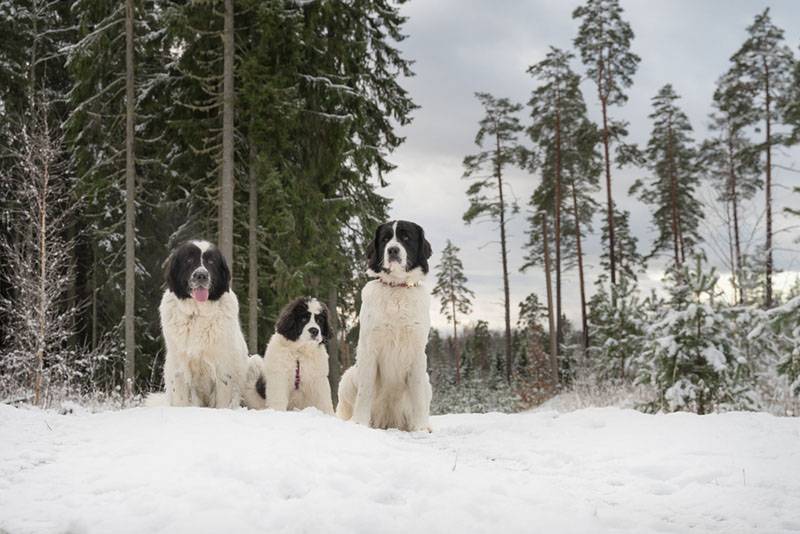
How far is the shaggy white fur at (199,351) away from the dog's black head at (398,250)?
62.9 inches

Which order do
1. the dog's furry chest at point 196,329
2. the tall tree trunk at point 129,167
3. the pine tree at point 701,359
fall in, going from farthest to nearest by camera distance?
the tall tree trunk at point 129,167
the pine tree at point 701,359
the dog's furry chest at point 196,329

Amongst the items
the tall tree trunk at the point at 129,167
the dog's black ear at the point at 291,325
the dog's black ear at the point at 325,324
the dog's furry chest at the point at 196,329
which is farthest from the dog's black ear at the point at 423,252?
the tall tree trunk at the point at 129,167

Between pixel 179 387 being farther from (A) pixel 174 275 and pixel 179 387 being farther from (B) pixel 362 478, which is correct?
(B) pixel 362 478

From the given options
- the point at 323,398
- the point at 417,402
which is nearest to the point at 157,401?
the point at 323,398

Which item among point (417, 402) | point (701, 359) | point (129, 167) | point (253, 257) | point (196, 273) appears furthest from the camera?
point (129, 167)

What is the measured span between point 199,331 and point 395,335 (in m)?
1.94

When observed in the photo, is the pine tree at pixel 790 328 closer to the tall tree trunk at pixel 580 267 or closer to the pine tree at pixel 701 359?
the pine tree at pixel 701 359

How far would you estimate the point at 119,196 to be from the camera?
59.7 ft

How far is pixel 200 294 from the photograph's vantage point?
5.82m

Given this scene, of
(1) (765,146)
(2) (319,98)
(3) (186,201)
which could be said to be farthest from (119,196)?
(1) (765,146)

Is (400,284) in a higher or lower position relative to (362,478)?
higher

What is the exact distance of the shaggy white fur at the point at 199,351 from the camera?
5809 millimetres

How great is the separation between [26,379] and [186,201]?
6.23 m

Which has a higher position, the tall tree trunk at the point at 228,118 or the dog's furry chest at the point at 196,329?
the tall tree trunk at the point at 228,118
